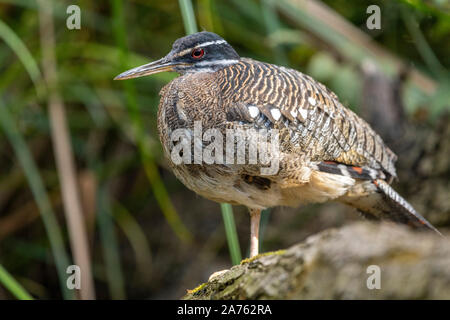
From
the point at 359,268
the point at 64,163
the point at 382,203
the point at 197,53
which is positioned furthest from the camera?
the point at 64,163

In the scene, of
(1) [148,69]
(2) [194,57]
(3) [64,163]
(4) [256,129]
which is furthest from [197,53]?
(3) [64,163]

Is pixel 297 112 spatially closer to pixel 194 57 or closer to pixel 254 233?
pixel 194 57

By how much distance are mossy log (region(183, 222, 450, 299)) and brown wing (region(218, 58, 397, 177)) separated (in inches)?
39.6

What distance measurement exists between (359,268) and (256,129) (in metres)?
1.16

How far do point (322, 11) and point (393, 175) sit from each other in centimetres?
183

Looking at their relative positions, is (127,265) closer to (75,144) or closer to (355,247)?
(75,144)

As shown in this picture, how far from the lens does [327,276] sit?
1564mm

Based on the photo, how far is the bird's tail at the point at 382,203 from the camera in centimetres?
311

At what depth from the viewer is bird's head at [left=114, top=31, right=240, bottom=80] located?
111 inches

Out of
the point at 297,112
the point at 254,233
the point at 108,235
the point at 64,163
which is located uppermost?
the point at 297,112

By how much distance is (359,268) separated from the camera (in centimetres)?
152

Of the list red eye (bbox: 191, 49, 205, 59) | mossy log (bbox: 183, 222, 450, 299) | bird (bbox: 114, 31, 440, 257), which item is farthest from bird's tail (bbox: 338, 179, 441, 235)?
mossy log (bbox: 183, 222, 450, 299)

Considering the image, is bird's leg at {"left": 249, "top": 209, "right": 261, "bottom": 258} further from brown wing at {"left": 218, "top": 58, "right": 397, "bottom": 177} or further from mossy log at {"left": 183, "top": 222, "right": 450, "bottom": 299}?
mossy log at {"left": 183, "top": 222, "right": 450, "bottom": 299}

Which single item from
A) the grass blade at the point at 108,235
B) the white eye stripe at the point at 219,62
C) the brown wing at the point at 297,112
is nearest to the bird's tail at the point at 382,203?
the brown wing at the point at 297,112
